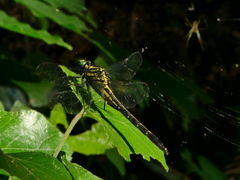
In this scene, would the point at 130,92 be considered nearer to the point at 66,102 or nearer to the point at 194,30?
the point at 66,102

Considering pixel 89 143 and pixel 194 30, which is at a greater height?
pixel 194 30

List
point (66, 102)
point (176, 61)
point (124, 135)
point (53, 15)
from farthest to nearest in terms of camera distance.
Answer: point (176, 61) < point (53, 15) < point (66, 102) < point (124, 135)

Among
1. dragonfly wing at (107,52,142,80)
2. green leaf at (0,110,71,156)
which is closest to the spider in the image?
dragonfly wing at (107,52,142,80)

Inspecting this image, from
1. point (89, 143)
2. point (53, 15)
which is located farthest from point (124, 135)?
point (53, 15)

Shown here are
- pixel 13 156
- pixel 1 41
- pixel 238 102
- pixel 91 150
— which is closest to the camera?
pixel 13 156

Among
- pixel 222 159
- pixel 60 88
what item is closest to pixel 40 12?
pixel 60 88

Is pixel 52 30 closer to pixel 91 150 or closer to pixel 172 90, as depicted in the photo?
pixel 172 90

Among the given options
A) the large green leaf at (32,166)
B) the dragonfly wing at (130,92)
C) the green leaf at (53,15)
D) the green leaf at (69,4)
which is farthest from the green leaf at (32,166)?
the green leaf at (69,4)
